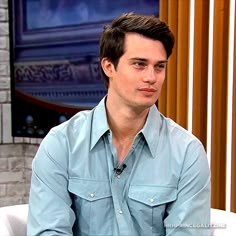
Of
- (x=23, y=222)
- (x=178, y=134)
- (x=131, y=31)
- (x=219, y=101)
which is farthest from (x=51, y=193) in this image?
(x=219, y=101)

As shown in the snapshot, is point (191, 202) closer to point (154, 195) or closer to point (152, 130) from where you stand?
point (154, 195)

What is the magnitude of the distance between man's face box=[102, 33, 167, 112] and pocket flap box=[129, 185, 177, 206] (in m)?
0.27

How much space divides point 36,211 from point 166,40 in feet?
2.27

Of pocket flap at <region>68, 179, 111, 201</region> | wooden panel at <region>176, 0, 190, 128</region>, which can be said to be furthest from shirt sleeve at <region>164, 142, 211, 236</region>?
wooden panel at <region>176, 0, 190, 128</region>

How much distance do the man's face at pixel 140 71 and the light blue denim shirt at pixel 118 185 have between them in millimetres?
126

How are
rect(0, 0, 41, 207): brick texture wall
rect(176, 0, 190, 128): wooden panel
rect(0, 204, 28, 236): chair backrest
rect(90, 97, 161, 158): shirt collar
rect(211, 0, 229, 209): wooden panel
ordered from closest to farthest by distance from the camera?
rect(90, 97, 161, 158): shirt collar
rect(0, 204, 28, 236): chair backrest
rect(211, 0, 229, 209): wooden panel
rect(176, 0, 190, 128): wooden panel
rect(0, 0, 41, 207): brick texture wall

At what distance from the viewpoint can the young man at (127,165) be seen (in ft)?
4.37

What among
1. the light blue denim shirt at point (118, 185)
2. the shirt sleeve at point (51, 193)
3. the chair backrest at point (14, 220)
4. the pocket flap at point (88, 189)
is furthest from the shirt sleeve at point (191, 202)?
the chair backrest at point (14, 220)

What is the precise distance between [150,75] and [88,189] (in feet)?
1.39

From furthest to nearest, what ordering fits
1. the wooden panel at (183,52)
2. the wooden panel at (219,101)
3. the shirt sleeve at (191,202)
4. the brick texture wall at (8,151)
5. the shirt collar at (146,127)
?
the brick texture wall at (8,151), the wooden panel at (183,52), the wooden panel at (219,101), the shirt collar at (146,127), the shirt sleeve at (191,202)

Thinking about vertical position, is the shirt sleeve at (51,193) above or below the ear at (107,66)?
below

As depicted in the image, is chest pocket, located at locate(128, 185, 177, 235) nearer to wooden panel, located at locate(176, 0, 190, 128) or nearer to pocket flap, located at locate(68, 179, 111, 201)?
pocket flap, located at locate(68, 179, 111, 201)

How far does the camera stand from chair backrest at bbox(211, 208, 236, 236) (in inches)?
58.0

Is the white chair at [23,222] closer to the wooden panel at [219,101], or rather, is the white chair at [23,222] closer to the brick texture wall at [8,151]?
the wooden panel at [219,101]
